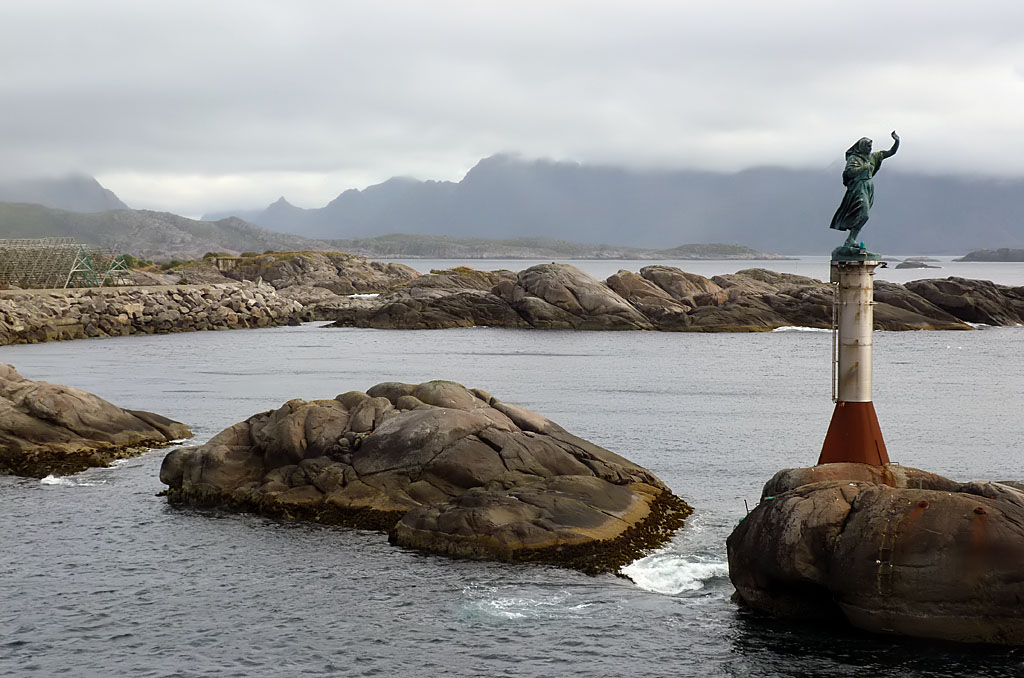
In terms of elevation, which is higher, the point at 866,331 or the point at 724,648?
the point at 866,331

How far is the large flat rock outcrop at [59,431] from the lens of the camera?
3897 cm

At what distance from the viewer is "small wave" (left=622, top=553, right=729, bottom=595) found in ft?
83.1

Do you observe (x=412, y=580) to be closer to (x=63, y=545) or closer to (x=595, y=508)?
(x=595, y=508)

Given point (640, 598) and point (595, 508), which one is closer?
point (640, 598)

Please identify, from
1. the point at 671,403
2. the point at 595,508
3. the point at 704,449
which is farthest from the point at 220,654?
the point at 671,403

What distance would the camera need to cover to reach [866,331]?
2467 centimetres

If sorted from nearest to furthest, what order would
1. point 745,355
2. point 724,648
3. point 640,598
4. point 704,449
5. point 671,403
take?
point 724,648 < point 640,598 < point 704,449 < point 671,403 < point 745,355

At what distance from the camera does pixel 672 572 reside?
86.3ft

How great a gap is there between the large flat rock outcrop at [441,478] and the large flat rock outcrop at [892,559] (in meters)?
5.79

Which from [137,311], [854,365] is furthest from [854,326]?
[137,311]

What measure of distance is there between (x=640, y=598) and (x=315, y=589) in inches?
320

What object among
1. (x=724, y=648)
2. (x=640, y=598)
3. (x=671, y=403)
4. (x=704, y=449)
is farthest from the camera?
(x=671, y=403)

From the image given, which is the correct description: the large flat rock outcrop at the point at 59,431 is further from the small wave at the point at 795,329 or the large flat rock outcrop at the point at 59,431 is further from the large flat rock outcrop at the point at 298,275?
the large flat rock outcrop at the point at 298,275

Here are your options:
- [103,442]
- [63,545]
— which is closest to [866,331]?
[63,545]
